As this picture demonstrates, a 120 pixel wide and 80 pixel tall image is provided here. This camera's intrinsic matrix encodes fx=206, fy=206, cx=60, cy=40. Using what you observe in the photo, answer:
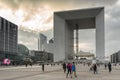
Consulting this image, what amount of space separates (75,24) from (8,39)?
4826 cm

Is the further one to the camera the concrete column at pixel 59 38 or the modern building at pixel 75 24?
the concrete column at pixel 59 38

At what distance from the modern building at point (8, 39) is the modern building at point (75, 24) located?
3442cm

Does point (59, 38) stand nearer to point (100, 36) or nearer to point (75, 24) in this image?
point (75, 24)

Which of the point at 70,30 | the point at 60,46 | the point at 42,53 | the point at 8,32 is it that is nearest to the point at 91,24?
the point at 70,30

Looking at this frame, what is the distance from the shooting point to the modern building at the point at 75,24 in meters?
117

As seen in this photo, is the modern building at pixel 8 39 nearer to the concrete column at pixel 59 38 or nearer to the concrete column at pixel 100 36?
the concrete column at pixel 59 38

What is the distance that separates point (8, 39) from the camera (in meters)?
145

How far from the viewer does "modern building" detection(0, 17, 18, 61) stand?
135438mm

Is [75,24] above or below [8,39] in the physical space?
above

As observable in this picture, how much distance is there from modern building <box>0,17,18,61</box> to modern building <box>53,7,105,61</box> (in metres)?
34.4

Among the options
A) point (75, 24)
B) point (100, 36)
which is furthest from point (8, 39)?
point (100, 36)

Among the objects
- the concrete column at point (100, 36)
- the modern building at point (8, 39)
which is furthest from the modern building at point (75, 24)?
the modern building at point (8, 39)

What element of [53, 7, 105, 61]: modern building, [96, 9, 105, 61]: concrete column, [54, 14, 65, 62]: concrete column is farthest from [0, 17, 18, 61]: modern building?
[96, 9, 105, 61]: concrete column

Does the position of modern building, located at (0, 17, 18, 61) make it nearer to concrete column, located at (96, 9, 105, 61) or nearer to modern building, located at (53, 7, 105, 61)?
modern building, located at (53, 7, 105, 61)
